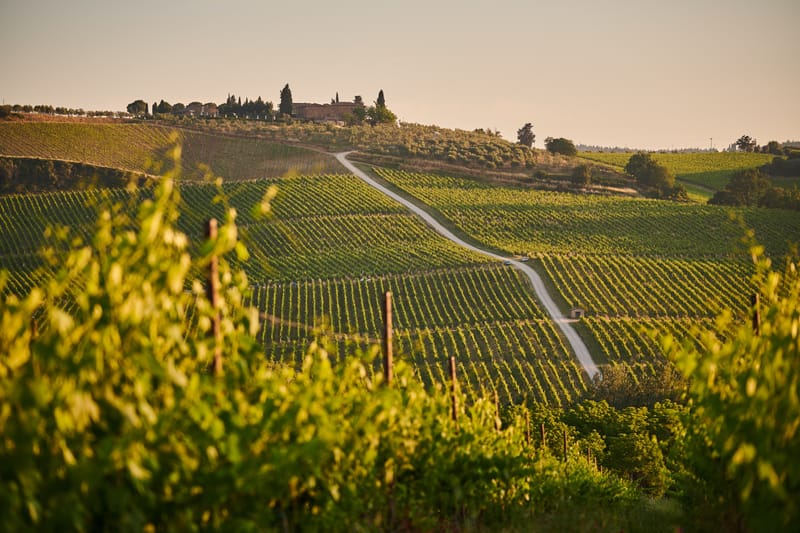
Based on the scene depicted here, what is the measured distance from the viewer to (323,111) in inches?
5281

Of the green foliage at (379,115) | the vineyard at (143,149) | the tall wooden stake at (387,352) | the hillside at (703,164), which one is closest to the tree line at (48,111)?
the vineyard at (143,149)

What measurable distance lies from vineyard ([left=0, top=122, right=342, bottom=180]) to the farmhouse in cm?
2527

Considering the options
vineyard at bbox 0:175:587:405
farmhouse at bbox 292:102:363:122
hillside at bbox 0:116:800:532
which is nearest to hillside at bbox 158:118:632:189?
hillside at bbox 0:116:800:532

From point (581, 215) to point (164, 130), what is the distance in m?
56.1

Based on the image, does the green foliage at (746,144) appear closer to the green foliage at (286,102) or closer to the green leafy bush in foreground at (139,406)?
the green foliage at (286,102)

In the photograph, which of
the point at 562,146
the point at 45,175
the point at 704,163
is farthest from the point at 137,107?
the point at 704,163

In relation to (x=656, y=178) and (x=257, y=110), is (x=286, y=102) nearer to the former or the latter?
(x=257, y=110)

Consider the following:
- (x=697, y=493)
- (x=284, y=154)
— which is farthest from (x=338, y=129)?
(x=697, y=493)

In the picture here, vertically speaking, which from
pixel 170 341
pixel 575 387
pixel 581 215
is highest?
pixel 170 341

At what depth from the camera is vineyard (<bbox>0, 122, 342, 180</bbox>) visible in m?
92.0

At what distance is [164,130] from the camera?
107688 millimetres

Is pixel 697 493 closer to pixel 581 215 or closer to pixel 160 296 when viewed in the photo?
pixel 160 296

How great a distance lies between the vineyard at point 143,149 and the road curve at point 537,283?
10112mm

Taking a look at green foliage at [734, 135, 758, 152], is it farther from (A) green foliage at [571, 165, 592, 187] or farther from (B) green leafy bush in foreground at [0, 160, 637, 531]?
(B) green leafy bush in foreground at [0, 160, 637, 531]
